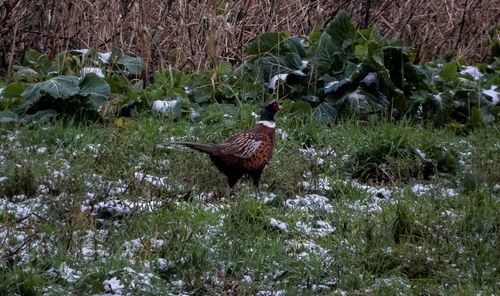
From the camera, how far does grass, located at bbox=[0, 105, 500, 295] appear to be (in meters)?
5.32

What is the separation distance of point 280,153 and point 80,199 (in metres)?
2.12

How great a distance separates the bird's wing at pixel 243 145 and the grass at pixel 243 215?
26 centimetres

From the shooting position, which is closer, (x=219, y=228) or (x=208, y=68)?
(x=219, y=228)

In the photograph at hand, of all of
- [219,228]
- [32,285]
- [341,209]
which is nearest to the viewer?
[32,285]

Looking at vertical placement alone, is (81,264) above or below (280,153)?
above

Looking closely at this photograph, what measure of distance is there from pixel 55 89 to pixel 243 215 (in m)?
2.67

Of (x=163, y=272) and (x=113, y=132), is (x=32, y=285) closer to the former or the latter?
(x=163, y=272)

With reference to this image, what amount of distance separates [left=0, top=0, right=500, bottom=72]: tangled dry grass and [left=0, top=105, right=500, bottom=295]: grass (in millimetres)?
1670

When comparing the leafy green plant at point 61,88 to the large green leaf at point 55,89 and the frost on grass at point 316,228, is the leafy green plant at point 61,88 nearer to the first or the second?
the large green leaf at point 55,89

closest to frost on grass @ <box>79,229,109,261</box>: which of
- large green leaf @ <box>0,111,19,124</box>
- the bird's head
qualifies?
the bird's head

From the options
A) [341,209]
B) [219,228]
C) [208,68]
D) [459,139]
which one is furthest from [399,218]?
[208,68]

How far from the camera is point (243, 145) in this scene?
7.21 metres

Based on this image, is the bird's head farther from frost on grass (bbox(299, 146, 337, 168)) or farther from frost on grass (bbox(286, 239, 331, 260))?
frost on grass (bbox(286, 239, 331, 260))

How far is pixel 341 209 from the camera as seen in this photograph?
6.59 meters
